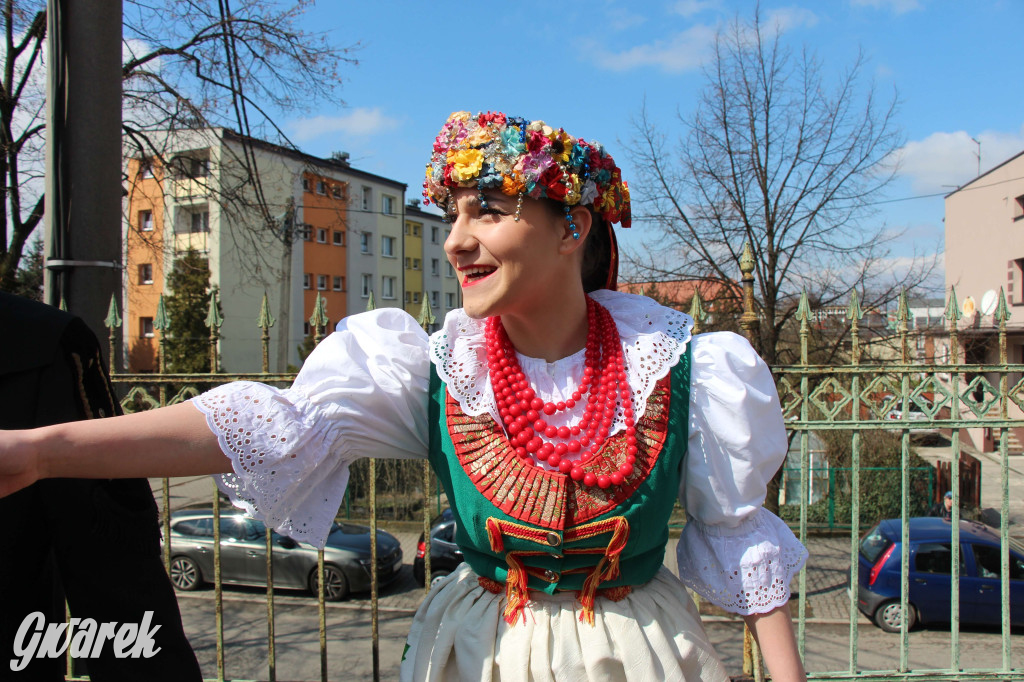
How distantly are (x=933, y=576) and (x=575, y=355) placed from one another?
25.0 ft

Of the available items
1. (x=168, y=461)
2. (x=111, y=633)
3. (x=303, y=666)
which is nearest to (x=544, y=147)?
(x=168, y=461)

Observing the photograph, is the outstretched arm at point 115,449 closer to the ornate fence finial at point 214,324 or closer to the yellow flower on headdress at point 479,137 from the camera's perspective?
the yellow flower on headdress at point 479,137

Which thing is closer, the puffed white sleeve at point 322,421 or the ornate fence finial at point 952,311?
the puffed white sleeve at point 322,421

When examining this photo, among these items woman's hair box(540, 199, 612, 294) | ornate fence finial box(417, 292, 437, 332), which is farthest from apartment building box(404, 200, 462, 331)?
woman's hair box(540, 199, 612, 294)

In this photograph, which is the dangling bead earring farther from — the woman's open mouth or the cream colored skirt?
the cream colored skirt

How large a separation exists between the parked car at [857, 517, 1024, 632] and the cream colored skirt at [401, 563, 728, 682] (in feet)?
21.1

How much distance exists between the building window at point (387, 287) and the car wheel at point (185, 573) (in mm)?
25598

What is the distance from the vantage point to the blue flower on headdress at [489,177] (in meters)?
1.38

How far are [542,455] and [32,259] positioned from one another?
1036cm

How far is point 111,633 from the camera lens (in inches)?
58.3

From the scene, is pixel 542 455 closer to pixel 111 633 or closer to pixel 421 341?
pixel 421 341

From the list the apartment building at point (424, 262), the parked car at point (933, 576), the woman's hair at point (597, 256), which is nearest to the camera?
the woman's hair at point (597, 256)

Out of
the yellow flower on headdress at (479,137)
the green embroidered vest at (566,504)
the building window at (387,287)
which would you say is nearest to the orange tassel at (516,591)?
the green embroidered vest at (566,504)

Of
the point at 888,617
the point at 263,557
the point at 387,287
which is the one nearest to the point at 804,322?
the point at 888,617
